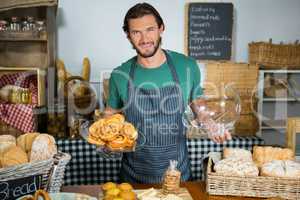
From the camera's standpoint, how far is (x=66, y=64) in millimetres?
4270

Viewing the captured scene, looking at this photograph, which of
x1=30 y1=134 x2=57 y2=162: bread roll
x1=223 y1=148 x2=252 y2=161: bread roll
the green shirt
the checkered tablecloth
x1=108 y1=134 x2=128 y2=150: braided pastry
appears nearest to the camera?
x1=30 y1=134 x2=57 y2=162: bread roll

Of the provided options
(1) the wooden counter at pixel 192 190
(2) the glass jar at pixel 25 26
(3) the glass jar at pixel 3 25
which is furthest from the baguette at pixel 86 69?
(1) the wooden counter at pixel 192 190

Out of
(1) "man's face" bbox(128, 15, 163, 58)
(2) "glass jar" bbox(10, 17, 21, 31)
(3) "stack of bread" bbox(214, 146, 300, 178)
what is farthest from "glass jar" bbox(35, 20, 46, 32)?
(3) "stack of bread" bbox(214, 146, 300, 178)

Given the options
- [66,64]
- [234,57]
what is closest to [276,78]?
[234,57]

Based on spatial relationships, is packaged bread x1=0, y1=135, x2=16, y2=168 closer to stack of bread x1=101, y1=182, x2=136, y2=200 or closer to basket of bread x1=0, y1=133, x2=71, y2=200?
basket of bread x1=0, y1=133, x2=71, y2=200

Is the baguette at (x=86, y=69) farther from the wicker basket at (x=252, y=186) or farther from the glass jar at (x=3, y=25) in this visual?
the wicker basket at (x=252, y=186)

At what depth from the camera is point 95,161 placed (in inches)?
117

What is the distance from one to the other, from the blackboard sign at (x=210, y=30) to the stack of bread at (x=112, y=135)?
3.03 m

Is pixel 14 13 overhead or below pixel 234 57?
overhead

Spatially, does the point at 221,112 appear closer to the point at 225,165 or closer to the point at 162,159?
the point at 225,165

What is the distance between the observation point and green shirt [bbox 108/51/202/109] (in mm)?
2107

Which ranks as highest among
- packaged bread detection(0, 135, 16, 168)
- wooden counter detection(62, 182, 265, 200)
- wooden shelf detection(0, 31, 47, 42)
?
wooden shelf detection(0, 31, 47, 42)

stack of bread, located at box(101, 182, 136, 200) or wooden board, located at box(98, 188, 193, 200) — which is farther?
wooden board, located at box(98, 188, 193, 200)

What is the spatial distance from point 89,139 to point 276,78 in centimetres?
332
